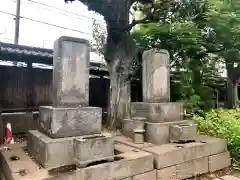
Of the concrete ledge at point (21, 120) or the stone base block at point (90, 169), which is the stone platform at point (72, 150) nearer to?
the stone base block at point (90, 169)

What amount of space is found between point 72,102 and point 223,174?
151 inches

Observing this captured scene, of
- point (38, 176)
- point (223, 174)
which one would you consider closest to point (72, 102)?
point (38, 176)

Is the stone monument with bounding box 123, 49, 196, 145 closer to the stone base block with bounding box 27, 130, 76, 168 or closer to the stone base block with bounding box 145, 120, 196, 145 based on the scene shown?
the stone base block with bounding box 145, 120, 196, 145

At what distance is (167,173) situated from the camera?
4480 mm

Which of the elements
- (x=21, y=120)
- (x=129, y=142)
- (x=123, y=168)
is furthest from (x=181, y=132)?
(x=21, y=120)

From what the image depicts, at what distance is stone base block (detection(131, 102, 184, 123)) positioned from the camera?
18.7 ft

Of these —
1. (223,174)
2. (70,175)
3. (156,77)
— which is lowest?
(223,174)

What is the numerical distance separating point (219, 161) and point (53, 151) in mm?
3948

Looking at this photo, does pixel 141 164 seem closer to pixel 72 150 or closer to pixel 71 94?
pixel 72 150

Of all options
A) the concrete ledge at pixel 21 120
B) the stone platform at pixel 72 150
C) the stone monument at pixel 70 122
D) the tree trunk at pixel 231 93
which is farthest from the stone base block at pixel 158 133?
the tree trunk at pixel 231 93

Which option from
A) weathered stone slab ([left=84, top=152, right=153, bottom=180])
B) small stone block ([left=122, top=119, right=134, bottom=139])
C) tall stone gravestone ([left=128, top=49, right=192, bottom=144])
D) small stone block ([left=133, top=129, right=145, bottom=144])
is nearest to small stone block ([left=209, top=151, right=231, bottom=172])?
tall stone gravestone ([left=128, top=49, right=192, bottom=144])

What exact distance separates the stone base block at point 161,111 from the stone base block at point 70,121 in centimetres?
181

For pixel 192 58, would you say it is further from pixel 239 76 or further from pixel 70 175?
pixel 70 175

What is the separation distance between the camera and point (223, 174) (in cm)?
516
